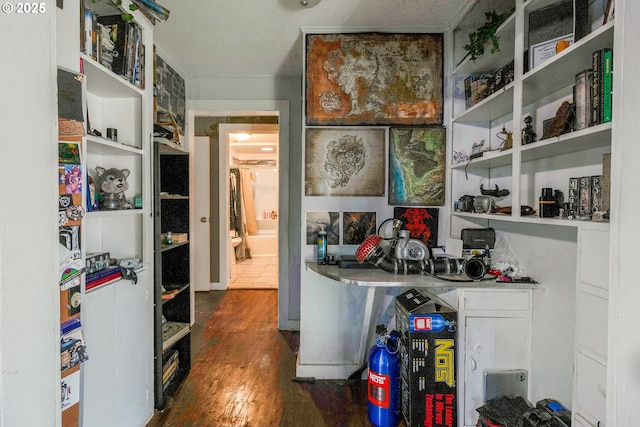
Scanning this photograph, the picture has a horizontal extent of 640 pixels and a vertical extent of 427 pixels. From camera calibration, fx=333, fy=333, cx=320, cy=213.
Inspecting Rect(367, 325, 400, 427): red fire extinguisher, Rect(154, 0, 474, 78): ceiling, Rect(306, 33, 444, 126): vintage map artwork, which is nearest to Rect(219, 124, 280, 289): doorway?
Rect(154, 0, 474, 78): ceiling

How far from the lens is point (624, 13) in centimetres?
98

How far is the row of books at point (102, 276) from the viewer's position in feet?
4.77

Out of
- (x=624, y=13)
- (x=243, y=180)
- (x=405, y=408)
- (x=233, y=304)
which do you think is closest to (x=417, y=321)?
(x=405, y=408)

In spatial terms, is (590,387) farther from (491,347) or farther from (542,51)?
(542,51)

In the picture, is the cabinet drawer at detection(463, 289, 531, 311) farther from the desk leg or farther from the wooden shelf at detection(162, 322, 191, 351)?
the wooden shelf at detection(162, 322, 191, 351)

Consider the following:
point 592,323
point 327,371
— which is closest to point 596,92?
point 592,323

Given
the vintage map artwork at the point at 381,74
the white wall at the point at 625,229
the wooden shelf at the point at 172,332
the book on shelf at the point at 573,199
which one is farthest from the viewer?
the vintage map artwork at the point at 381,74

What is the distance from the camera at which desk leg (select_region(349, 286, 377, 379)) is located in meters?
2.05

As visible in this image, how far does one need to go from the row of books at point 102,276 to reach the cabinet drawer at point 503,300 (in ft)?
6.09

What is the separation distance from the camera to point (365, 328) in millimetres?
2191

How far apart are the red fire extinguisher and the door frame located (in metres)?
1.51

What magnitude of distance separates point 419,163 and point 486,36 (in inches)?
35.0

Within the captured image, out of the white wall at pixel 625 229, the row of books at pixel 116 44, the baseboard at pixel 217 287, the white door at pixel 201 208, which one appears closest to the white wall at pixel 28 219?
the row of books at pixel 116 44

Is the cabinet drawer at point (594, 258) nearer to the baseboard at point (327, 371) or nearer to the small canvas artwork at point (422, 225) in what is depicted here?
the small canvas artwork at point (422, 225)
